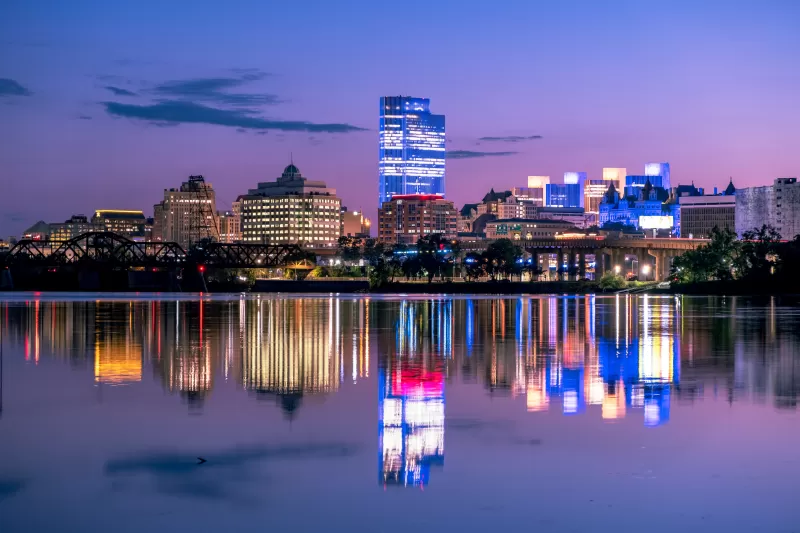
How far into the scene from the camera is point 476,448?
70.6ft

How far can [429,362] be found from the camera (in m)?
39.6

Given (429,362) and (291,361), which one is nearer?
(429,362)

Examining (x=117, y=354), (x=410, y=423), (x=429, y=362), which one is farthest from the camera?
(x=117, y=354)

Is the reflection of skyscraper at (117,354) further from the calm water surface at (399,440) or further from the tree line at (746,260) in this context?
the tree line at (746,260)

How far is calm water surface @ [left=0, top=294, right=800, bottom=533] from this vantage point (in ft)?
54.3

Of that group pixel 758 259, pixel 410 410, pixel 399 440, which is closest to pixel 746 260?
pixel 758 259

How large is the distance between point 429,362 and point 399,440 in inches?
679

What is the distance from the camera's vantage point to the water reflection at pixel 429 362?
27609 millimetres

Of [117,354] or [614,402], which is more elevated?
[117,354]

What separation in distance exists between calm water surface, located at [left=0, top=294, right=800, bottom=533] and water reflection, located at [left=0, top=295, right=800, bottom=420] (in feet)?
0.52

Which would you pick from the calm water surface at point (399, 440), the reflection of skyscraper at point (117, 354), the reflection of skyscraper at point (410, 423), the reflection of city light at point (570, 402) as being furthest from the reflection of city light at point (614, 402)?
the reflection of skyscraper at point (117, 354)

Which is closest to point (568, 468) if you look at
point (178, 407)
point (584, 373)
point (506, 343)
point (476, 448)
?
point (476, 448)

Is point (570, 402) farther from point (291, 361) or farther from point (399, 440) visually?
point (291, 361)

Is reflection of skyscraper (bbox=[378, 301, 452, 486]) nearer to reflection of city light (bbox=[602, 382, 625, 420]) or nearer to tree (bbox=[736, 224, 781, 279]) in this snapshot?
reflection of city light (bbox=[602, 382, 625, 420])
